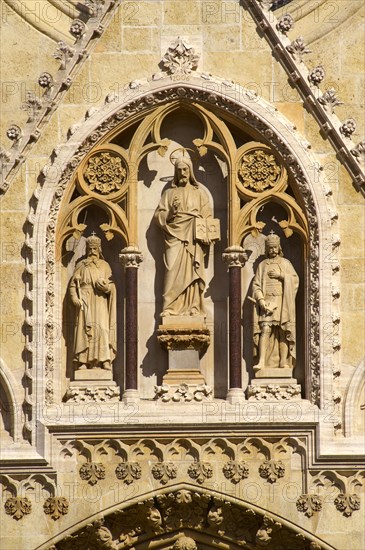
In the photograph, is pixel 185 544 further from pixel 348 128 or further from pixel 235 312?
pixel 348 128

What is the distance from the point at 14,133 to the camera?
2402cm

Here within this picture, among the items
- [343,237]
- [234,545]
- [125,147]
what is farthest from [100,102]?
[234,545]

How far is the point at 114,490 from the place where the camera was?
23.5m

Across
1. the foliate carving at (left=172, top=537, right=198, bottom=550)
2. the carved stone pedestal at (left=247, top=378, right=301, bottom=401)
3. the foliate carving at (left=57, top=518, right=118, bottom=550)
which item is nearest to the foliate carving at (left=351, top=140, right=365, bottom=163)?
the carved stone pedestal at (left=247, top=378, right=301, bottom=401)

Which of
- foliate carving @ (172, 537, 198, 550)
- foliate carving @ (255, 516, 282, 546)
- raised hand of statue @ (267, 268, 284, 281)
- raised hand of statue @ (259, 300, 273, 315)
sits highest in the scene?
raised hand of statue @ (267, 268, 284, 281)

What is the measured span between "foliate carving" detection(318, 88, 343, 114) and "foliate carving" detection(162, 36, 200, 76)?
1.15 meters

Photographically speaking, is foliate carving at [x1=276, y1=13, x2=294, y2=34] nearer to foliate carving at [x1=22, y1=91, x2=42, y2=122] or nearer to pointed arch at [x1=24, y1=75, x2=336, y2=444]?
pointed arch at [x1=24, y1=75, x2=336, y2=444]

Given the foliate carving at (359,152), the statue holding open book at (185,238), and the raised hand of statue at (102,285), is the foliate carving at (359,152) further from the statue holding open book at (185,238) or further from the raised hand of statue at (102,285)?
the raised hand of statue at (102,285)

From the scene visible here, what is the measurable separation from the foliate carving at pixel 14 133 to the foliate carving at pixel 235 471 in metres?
3.37

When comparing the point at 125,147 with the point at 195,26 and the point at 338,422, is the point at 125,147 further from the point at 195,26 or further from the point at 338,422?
the point at 338,422

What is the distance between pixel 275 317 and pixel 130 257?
1353mm

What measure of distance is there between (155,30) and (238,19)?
727 millimetres

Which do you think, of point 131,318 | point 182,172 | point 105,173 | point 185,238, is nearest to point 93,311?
point 131,318

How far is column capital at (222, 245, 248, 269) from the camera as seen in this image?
2383 cm
